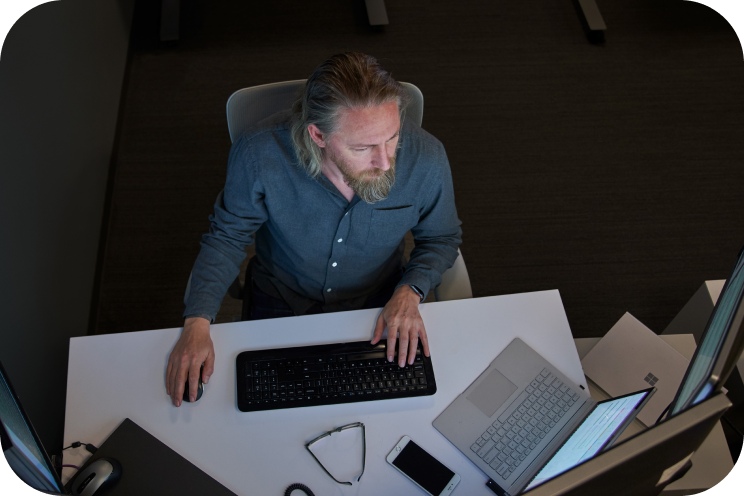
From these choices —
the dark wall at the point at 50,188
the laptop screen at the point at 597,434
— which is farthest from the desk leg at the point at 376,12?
the laptop screen at the point at 597,434

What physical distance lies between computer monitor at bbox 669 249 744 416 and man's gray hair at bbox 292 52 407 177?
2.44 ft

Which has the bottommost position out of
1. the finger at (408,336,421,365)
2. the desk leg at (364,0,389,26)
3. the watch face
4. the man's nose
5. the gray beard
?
the finger at (408,336,421,365)

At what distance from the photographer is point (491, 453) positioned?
139 centimetres

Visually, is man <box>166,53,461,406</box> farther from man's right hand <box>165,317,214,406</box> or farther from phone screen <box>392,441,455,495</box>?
phone screen <box>392,441,455,495</box>

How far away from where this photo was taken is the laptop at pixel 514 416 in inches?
54.1

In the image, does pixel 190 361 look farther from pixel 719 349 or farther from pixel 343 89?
pixel 719 349

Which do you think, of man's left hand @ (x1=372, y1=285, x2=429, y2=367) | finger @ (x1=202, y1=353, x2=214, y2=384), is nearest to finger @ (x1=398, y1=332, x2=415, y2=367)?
man's left hand @ (x1=372, y1=285, x2=429, y2=367)

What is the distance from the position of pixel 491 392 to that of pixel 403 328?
0.24m

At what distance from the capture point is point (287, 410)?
1.44 metres

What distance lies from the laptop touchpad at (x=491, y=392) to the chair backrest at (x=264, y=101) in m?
0.66

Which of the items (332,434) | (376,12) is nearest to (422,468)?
(332,434)

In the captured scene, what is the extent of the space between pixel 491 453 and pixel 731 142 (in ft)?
6.98

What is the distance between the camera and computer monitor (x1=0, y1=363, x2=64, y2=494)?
900 mm

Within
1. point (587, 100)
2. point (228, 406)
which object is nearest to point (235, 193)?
point (228, 406)
